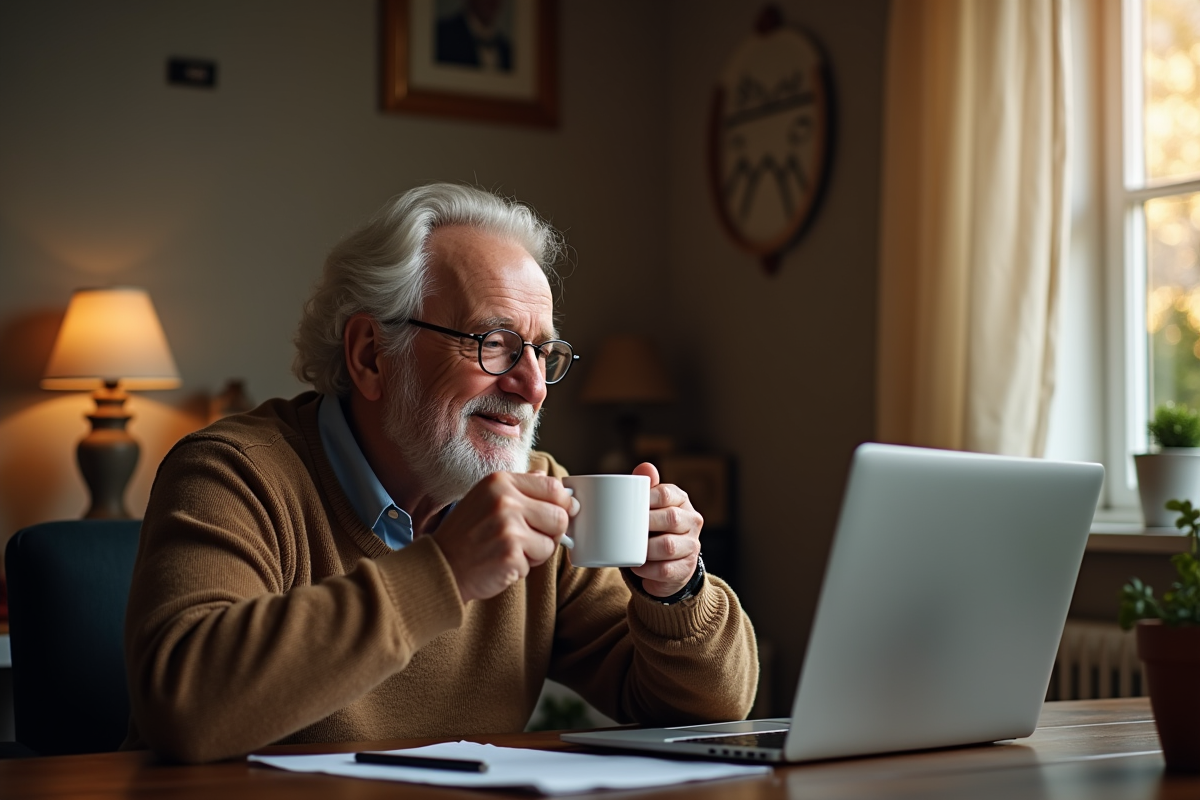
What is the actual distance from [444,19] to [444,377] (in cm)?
275

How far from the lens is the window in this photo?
9.30 feet

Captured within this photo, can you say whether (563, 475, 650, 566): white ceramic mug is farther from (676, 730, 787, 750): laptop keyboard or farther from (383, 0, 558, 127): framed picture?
(383, 0, 558, 127): framed picture

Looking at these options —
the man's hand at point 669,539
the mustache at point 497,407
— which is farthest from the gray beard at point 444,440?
the man's hand at point 669,539

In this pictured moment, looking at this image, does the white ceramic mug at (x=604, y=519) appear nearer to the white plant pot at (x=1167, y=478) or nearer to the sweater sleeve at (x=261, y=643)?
the sweater sleeve at (x=261, y=643)

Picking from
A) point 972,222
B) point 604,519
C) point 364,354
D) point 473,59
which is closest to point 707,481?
point 972,222

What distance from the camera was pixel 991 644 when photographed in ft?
3.86

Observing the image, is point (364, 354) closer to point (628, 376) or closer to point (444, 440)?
point (444, 440)

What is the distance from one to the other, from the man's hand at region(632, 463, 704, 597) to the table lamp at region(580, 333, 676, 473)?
2569mm

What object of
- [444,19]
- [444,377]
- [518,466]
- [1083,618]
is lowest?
[1083,618]

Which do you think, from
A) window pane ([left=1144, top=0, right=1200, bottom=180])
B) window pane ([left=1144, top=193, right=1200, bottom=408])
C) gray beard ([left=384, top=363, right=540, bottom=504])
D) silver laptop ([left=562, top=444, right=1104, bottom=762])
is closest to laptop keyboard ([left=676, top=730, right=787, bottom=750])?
silver laptop ([left=562, top=444, right=1104, bottom=762])

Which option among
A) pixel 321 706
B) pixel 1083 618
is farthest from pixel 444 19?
pixel 321 706

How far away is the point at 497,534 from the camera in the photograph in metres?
1.19

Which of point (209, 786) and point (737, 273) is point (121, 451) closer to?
point (737, 273)

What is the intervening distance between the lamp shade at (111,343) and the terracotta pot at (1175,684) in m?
2.91
